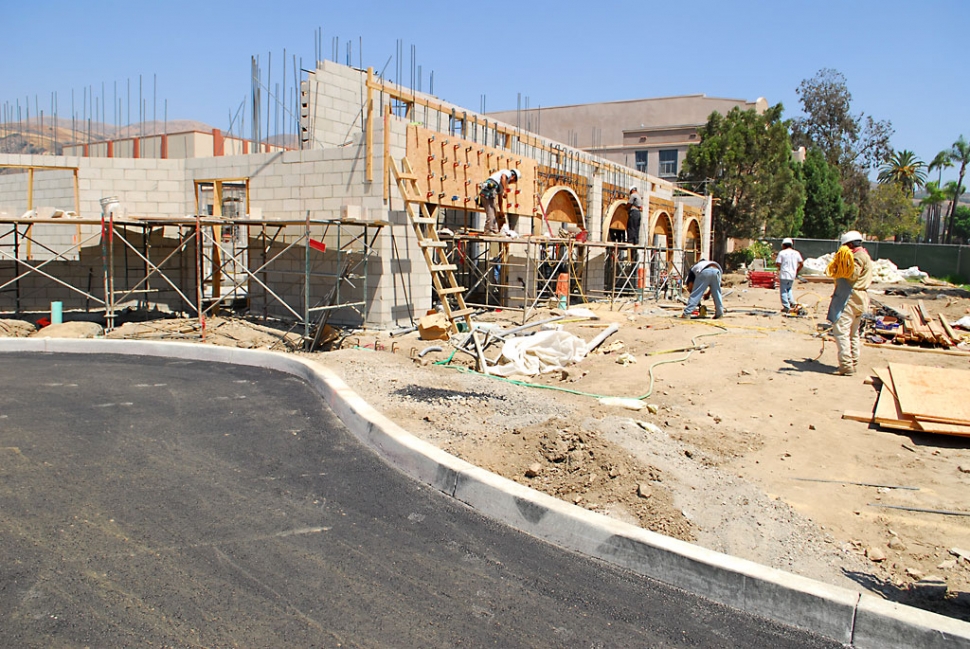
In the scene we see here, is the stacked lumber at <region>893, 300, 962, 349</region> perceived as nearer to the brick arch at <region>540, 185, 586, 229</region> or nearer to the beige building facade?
the brick arch at <region>540, 185, 586, 229</region>

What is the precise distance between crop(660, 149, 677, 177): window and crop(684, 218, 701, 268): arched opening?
13016mm

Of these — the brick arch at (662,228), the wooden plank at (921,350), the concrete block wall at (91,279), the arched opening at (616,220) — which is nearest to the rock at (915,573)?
the wooden plank at (921,350)

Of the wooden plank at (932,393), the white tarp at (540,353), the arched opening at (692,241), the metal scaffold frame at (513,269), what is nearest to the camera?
the wooden plank at (932,393)

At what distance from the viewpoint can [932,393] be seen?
6.79 metres

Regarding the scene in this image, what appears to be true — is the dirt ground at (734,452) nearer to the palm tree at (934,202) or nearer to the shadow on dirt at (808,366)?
the shadow on dirt at (808,366)

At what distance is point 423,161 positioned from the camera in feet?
43.8

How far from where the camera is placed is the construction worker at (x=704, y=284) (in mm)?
14805

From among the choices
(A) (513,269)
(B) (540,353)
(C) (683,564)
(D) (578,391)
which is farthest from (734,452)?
(A) (513,269)

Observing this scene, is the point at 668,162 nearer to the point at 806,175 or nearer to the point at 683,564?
the point at 806,175

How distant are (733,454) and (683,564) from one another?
2395 mm

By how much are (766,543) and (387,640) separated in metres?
2.19

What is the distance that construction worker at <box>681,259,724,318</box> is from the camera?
583 inches

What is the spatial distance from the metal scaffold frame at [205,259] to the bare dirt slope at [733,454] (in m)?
3.89

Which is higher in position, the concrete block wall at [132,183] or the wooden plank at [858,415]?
the concrete block wall at [132,183]
